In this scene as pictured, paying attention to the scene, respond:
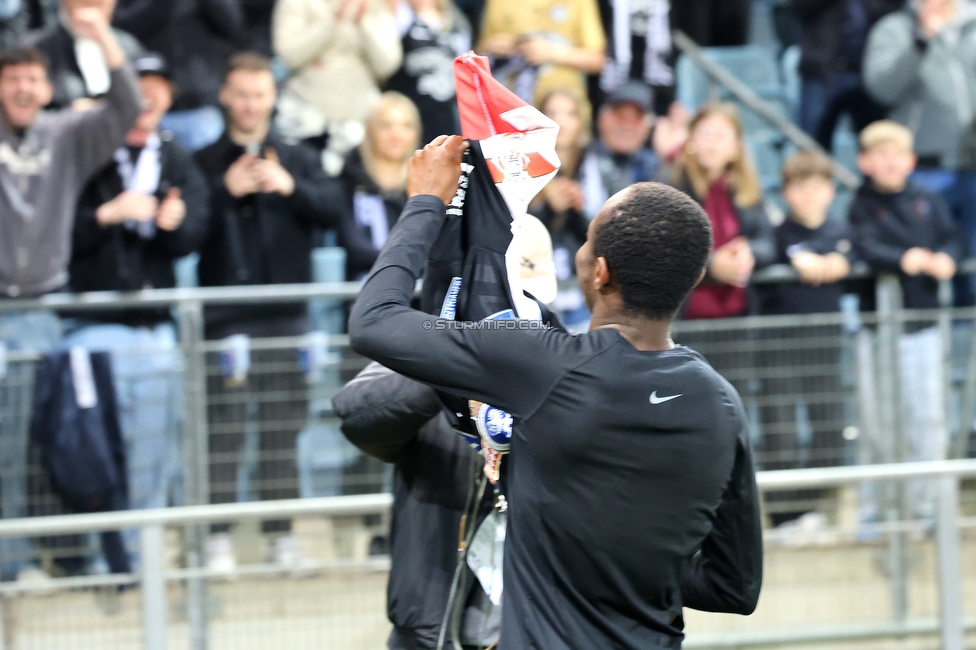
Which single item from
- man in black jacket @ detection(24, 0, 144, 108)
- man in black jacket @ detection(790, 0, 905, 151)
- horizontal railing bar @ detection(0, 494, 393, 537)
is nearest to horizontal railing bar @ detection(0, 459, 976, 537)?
horizontal railing bar @ detection(0, 494, 393, 537)

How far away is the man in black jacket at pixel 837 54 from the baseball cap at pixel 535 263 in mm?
5152

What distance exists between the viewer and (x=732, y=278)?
5.73 meters

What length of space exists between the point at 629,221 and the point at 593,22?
488cm

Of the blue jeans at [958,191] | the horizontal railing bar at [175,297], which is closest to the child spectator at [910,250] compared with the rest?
the blue jeans at [958,191]

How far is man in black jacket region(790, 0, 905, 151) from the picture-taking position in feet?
23.9

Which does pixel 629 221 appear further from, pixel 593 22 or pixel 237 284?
pixel 593 22

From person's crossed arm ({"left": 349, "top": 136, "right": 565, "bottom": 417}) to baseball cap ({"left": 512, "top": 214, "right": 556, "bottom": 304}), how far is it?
1.06 ft

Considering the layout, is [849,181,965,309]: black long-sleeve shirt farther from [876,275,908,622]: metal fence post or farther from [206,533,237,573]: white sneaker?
[206,533,237,573]: white sneaker

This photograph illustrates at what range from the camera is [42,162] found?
541 centimetres

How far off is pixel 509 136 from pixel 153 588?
2043mm

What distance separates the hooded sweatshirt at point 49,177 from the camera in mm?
5289

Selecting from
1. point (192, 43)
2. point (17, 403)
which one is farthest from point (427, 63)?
point (17, 403)

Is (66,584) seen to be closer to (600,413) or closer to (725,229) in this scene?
(600,413)

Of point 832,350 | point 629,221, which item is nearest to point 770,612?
point 832,350
